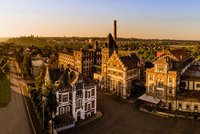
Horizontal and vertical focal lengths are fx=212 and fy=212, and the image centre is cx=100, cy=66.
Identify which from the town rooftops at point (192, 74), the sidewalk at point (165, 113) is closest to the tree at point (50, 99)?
the sidewalk at point (165, 113)

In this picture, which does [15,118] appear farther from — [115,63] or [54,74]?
[115,63]

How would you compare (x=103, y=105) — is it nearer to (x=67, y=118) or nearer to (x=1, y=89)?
(x=67, y=118)

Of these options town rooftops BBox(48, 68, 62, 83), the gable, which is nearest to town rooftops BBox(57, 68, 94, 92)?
town rooftops BBox(48, 68, 62, 83)

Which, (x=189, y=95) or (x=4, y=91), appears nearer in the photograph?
(x=189, y=95)

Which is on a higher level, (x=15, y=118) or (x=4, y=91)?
(x=4, y=91)

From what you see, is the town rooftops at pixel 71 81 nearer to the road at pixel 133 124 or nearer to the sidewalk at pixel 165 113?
the road at pixel 133 124

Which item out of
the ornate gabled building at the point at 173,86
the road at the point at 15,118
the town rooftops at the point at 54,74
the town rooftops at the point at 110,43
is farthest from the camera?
the town rooftops at the point at 110,43

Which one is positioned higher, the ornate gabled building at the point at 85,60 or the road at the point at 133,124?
the ornate gabled building at the point at 85,60

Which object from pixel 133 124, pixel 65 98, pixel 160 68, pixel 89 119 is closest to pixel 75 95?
pixel 65 98
